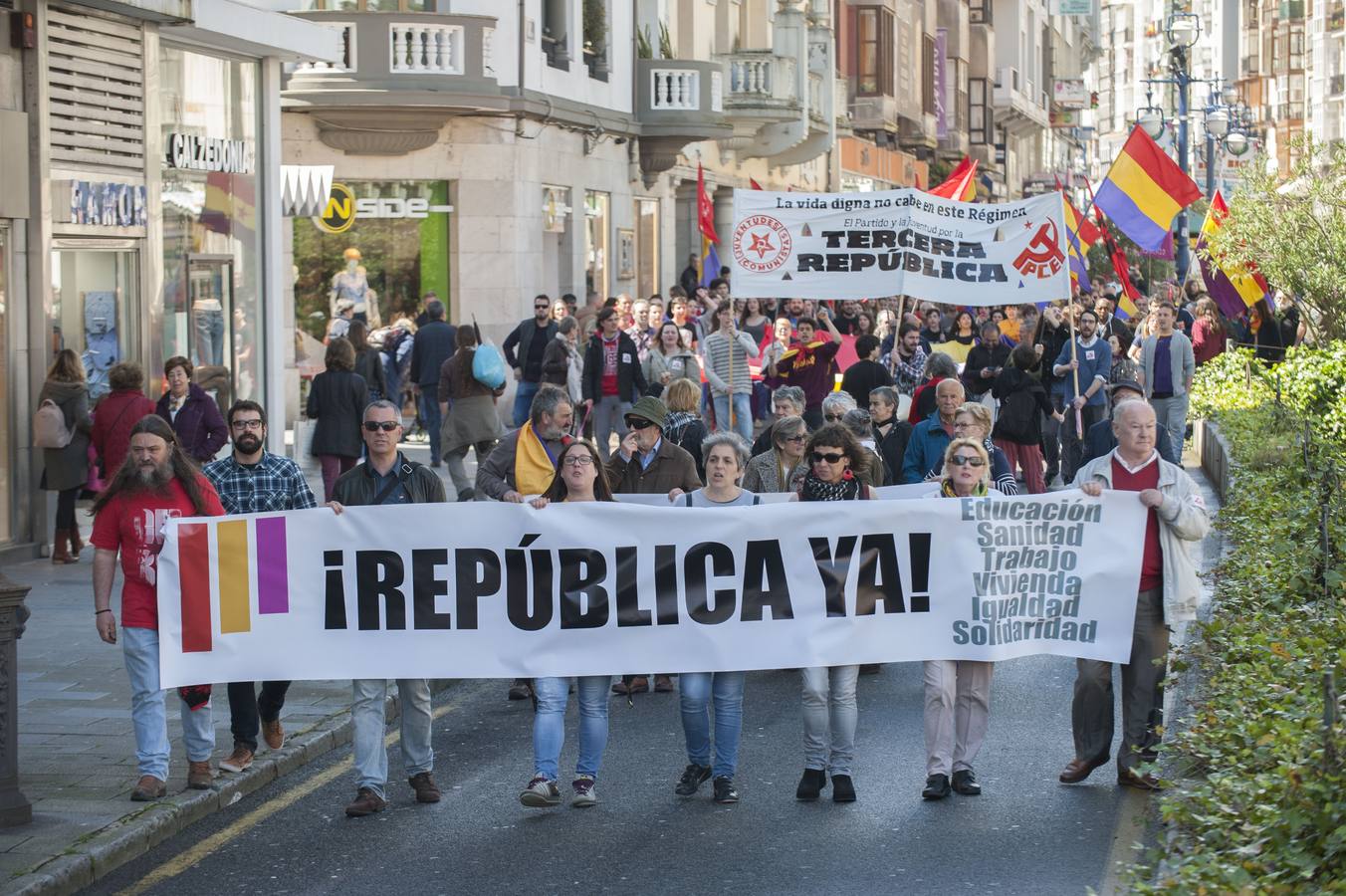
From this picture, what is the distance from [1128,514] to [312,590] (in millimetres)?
3536

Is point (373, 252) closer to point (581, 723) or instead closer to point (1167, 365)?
point (1167, 365)

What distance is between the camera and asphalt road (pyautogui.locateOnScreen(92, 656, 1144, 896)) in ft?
24.6

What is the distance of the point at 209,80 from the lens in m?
19.6

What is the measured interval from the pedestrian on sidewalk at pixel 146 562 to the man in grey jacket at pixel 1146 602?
3.78 m

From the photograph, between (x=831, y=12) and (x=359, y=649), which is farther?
(x=831, y=12)

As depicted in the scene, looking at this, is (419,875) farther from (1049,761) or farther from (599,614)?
(1049,761)

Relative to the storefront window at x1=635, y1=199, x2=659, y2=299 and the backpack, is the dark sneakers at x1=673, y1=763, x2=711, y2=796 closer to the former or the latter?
the backpack

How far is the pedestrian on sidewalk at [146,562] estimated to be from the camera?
8.62 m

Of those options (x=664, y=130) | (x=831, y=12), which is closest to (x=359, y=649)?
(x=664, y=130)

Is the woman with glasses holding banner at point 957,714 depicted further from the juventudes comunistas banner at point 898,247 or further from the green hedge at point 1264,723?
the juventudes comunistas banner at point 898,247

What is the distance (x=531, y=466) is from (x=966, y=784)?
3.01 metres

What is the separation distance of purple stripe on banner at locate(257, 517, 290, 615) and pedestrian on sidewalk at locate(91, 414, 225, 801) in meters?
0.25

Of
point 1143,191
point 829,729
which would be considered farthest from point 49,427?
point 1143,191

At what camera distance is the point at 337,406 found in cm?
1648
